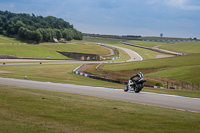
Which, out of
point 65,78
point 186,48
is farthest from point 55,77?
point 186,48

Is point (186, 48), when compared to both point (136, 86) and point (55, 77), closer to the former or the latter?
point (55, 77)

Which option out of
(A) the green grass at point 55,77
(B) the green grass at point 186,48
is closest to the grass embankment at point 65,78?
(A) the green grass at point 55,77

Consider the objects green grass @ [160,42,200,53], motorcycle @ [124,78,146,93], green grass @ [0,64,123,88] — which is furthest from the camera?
green grass @ [160,42,200,53]

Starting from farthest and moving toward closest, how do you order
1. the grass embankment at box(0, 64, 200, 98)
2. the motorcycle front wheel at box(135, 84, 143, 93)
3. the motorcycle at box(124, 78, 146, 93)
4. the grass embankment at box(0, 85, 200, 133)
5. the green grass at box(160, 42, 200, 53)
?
the green grass at box(160, 42, 200, 53) → the grass embankment at box(0, 64, 200, 98) → the motorcycle front wheel at box(135, 84, 143, 93) → the motorcycle at box(124, 78, 146, 93) → the grass embankment at box(0, 85, 200, 133)

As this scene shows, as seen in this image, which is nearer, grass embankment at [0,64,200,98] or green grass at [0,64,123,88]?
grass embankment at [0,64,200,98]

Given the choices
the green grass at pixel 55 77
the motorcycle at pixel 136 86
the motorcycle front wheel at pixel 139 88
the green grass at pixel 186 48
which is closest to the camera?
the motorcycle at pixel 136 86

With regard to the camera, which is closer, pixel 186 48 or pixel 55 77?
pixel 55 77

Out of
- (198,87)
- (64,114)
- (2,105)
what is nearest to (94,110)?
(64,114)

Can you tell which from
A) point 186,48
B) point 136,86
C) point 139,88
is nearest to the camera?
point 139,88

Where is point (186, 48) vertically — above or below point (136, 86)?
above

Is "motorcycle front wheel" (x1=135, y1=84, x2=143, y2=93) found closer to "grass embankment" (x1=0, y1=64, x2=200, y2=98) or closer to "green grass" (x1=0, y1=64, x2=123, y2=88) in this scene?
"grass embankment" (x1=0, y1=64, x2=200, y2=98)

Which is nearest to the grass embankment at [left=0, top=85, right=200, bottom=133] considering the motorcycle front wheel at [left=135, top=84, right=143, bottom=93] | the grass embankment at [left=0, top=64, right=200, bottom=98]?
the motorcycle front wheel at [left=135, top=84, right=143, bottom=93]

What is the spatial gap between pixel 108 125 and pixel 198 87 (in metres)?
28.0

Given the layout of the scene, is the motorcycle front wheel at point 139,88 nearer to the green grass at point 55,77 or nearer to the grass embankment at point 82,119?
the green grass at point 55,77
